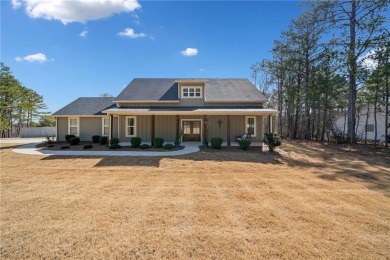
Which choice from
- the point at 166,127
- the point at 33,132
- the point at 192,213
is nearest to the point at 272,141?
the point at 166,127

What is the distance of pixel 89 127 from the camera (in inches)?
774

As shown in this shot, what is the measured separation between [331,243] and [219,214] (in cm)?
216

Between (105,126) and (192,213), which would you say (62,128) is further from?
(192,213)

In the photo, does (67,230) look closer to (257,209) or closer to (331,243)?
(257,209)

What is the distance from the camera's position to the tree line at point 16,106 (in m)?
32.2

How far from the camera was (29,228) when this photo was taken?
4051 mm

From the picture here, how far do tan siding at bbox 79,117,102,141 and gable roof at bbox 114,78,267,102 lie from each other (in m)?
3.54

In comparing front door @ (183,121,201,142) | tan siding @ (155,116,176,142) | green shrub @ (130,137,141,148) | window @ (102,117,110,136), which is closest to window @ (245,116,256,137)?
front door @ (183,121,201,142)

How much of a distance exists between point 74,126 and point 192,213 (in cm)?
1888

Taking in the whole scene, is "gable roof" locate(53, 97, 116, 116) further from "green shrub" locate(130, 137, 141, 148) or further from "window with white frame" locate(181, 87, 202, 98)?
"window with white frame" locate(181, 87, 202, 98)

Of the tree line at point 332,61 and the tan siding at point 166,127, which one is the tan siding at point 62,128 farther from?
the tree line at point 332,61

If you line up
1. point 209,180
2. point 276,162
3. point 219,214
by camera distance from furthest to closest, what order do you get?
1. point 276,162
2. point 209,180
3. point 219,214

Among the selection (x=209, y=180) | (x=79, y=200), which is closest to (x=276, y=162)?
(x=209, y=180)

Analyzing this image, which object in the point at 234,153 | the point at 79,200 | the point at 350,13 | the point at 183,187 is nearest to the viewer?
the point at 79,200
